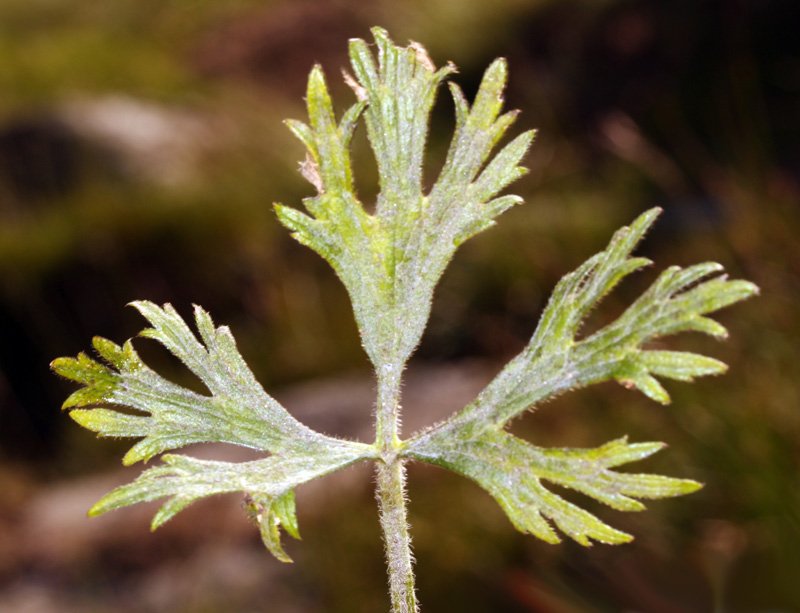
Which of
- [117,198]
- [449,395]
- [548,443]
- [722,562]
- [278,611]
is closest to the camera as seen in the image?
[722,562]

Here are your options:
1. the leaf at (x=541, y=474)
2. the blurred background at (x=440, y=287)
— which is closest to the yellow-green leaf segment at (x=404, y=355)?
the leaf at (x=541, y=474)

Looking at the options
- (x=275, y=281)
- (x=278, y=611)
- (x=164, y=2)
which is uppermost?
(x=164, y=2)

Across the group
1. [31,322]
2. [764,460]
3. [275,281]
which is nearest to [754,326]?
[764,460]

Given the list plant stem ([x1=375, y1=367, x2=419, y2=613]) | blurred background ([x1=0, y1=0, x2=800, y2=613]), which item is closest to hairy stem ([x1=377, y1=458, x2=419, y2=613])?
plant stem ([x1=375, y1=367, x2=419, y2=613])

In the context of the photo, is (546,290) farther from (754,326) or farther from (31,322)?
(31,322)

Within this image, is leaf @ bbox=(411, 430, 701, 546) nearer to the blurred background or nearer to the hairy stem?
the hairy stem

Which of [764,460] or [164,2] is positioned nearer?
[764,460]

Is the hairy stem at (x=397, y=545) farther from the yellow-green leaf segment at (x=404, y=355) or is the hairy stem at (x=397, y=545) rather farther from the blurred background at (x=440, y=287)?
the blurred background at (x=440, y=287)
